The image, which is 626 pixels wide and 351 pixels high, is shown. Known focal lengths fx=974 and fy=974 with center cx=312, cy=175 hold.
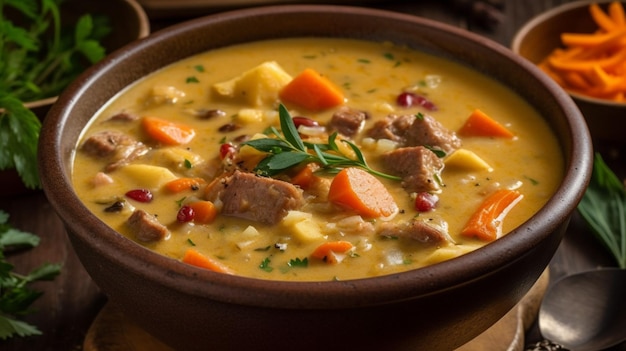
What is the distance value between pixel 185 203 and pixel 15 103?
1087 millimetres

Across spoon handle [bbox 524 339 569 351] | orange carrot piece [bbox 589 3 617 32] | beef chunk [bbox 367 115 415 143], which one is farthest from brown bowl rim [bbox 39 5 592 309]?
orange carrot piece [bbox 589 3 617 32]

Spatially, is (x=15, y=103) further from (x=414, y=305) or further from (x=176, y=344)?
(x=414, y=305)

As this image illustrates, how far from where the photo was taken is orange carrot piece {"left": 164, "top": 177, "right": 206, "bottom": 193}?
3.44m

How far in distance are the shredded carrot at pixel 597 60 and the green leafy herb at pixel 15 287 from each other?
2.87 metres

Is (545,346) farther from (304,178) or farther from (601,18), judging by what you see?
(601,18)

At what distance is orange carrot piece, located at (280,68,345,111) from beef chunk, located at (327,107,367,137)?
178mm

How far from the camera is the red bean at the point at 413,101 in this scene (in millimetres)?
3967

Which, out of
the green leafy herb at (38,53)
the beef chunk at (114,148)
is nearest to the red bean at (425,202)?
the beef chunk at (114,148)

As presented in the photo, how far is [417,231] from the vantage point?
3.14 meters

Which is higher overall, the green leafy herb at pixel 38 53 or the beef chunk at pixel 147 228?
the beef chunk at pixel 147 228

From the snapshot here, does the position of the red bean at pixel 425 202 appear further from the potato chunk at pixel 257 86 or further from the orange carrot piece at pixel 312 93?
the potato chunk at pixel 257 86

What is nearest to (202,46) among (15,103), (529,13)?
(15,103)

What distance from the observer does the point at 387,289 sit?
107 inches

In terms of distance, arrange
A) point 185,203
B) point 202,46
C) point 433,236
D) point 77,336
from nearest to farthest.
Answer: point 433,236, point 185,203, point 77,336, point 202,46
